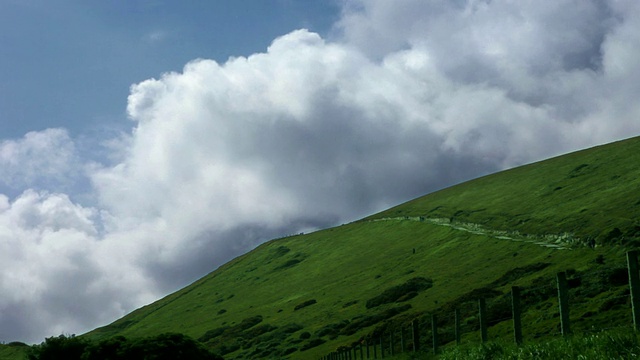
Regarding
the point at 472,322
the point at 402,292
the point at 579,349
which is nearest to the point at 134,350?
the point at 472,322

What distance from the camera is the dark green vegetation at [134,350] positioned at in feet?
215

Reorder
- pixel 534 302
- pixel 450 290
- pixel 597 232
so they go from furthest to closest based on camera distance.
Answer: pixel 450 290, pixel 597 232, pixel 534 302

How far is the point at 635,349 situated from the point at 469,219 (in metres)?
153

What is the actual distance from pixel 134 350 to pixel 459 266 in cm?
7215

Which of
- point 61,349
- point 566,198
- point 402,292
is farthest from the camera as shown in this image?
point 566,198

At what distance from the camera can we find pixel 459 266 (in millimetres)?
123438

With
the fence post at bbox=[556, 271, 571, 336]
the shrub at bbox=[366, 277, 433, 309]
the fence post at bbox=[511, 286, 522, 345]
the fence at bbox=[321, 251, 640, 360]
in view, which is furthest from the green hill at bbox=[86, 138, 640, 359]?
the fence post at bbox=[556, 271, 571, 336]

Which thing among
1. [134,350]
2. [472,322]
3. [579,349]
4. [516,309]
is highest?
[134,350]

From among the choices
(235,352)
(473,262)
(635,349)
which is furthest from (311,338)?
(635,349)

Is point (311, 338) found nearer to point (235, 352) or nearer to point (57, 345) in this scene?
point (235, 352)

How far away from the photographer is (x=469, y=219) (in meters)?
164

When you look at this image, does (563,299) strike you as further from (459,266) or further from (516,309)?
(459,266)

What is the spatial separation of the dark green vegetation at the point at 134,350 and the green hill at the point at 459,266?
28995 mm

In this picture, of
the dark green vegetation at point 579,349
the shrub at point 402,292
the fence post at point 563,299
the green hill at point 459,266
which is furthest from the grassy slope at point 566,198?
the dark green vegetation at point 579,349
